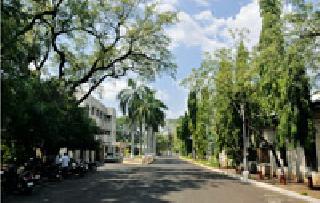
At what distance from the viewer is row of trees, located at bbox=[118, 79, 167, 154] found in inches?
3484

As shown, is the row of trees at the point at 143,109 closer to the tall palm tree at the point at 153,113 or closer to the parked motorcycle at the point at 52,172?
the tall palm tree at the point at 153,113

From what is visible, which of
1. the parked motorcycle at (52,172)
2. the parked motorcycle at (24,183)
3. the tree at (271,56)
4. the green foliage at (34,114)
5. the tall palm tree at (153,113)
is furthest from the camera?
the tall palm tree at (153,113)

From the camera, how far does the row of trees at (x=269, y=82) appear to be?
19.8 m

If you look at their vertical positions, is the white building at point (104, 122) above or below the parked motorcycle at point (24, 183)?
above

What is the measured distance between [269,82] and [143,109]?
65.4m

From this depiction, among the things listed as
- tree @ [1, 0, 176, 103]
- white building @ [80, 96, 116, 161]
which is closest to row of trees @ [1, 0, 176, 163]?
tree @ [1, 0, 176, 103]

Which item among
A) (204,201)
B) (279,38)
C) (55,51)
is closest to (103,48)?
(55,51)

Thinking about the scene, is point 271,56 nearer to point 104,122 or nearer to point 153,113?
point 153,113

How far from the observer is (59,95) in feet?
98.1

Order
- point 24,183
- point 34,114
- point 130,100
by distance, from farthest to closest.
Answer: point 130,100, point 34,114, point 24,183

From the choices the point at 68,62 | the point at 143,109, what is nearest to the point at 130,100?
the point at 143,109

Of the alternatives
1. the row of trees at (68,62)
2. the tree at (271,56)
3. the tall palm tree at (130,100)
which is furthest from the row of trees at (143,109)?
the tree at (271,56)

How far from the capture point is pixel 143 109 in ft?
299

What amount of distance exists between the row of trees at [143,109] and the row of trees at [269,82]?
147 feet
